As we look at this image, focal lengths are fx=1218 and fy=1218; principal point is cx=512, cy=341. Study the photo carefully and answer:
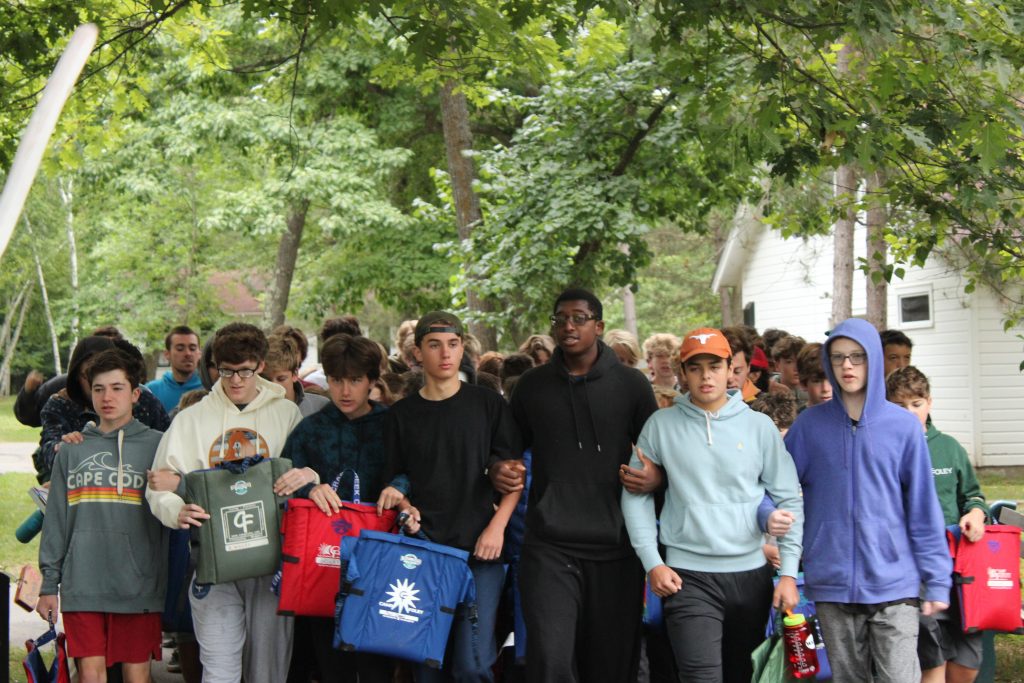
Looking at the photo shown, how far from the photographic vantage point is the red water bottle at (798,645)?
5.61 m

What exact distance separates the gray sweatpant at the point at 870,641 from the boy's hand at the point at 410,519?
199 cm

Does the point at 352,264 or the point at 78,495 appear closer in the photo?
the point at 78,495

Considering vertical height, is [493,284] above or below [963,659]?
above

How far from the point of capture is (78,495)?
6512 mm

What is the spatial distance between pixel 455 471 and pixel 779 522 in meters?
1.63

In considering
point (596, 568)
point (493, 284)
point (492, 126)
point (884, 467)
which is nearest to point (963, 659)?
point (884, 467)

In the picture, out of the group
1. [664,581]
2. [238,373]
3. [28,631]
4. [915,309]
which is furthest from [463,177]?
[915,309]

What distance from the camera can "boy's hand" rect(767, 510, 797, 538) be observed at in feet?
18.3

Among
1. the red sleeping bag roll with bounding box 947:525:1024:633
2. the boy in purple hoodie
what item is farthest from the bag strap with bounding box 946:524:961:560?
the boy in purple hoodie

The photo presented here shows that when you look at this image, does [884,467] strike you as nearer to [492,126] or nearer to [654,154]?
[654,154]

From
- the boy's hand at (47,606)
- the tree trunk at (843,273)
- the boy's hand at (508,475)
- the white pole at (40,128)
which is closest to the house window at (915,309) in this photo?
the tree trunk at (843,273)

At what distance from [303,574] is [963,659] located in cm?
361

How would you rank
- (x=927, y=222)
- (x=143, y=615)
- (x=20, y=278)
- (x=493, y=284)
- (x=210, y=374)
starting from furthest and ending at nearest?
(x=20, y=278)
(x=493, y=284)
(x=927, y=222)
(x=210, y=374)
(x=143, y=615)

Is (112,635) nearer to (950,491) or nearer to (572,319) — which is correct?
(572,319)
